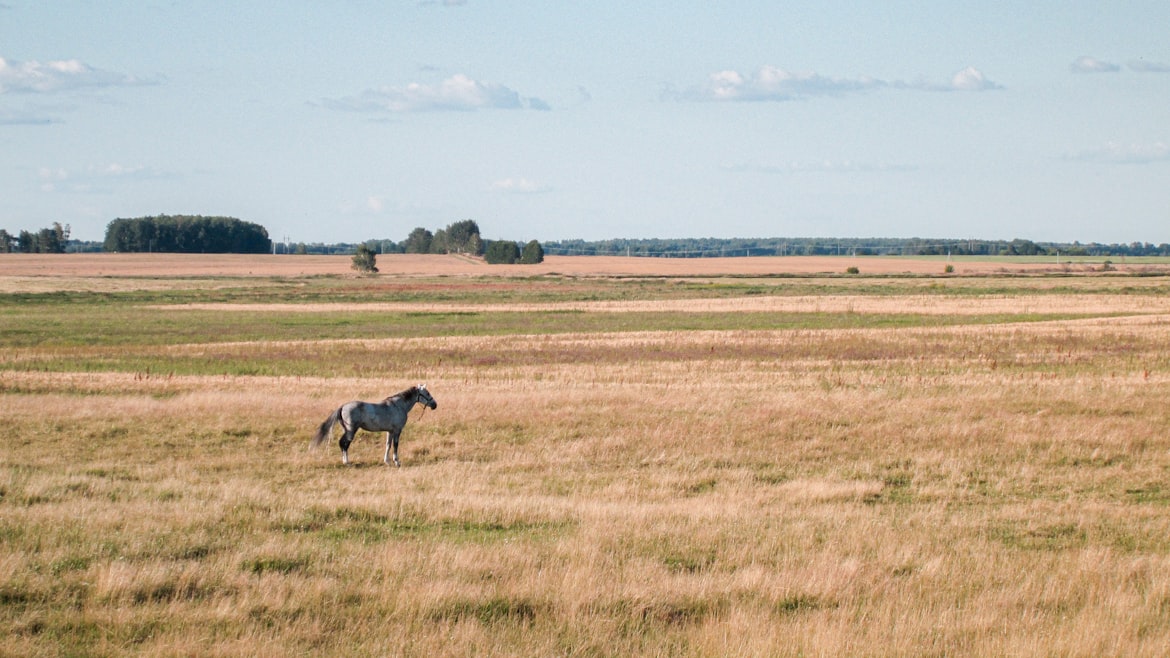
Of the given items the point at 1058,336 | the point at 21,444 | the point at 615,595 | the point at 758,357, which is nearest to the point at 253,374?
the point at 21,444

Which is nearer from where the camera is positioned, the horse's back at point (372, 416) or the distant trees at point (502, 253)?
the horse's back at point (372, 416)

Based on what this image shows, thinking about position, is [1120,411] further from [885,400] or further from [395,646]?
Answer: [395,646]

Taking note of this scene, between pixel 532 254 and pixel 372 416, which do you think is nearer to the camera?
pixel 372 416

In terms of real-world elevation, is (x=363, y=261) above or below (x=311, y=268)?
above

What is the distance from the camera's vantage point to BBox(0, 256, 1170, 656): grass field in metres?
8.34

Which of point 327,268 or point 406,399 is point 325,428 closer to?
point 406,399

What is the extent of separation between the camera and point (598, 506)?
1359 centimetres

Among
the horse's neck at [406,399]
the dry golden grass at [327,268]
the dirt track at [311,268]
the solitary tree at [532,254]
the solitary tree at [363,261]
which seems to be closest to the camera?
the horse's neck at [406,399]

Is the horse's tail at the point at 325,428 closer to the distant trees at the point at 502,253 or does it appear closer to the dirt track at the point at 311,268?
the dirt track at the point at 311,268

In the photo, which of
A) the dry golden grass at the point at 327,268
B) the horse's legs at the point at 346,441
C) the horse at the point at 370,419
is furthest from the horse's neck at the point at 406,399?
the dry golden grass at the point at 327,268

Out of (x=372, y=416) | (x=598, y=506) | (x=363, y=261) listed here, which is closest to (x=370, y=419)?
(x=372, y=416)

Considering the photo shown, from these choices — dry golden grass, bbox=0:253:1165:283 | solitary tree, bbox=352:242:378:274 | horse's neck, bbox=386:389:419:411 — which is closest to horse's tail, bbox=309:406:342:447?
horse's neck, bbox=386:389:419:411

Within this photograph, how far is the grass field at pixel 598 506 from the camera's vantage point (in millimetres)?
8344

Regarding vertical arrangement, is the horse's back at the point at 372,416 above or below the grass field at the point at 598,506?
above
